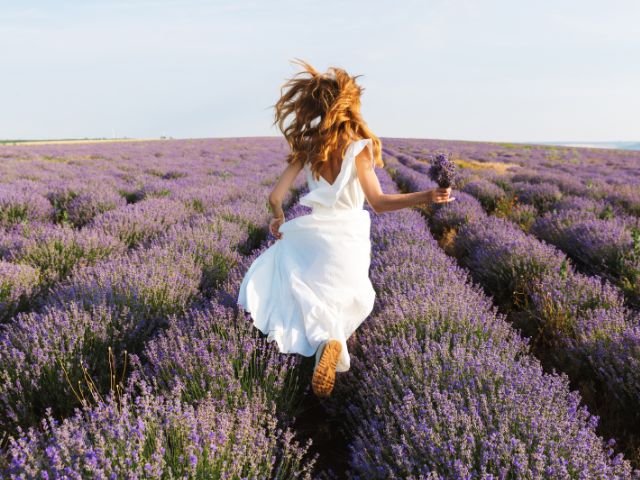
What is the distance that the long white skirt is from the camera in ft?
6.12

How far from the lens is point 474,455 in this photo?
1.23 metres

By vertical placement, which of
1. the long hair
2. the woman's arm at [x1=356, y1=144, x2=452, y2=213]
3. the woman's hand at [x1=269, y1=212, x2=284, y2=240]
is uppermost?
the long hair

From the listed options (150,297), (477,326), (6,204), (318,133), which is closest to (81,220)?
(6,204)

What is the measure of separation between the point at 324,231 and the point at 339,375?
814 millimetres

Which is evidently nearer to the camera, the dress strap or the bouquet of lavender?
the bouquet of lavender

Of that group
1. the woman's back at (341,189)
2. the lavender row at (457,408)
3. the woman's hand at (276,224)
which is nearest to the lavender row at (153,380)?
the lavender row at (457,408)

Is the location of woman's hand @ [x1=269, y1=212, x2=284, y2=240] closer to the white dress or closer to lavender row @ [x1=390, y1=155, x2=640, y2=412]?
the white dress

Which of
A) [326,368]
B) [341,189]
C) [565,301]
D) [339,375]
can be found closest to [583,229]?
[565,301]

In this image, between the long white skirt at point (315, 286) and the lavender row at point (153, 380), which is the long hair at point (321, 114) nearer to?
the long white skirt at point (315, 286)

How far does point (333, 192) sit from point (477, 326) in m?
1.12

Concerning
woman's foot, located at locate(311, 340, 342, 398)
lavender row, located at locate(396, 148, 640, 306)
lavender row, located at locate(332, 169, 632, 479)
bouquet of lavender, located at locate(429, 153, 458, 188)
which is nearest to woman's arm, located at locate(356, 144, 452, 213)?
bouquet of lavender, located at locate(429, 153, 458, 188)

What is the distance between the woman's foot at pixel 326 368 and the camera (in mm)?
1688

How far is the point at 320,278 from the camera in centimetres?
201

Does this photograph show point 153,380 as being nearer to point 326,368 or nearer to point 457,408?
point 326,368
